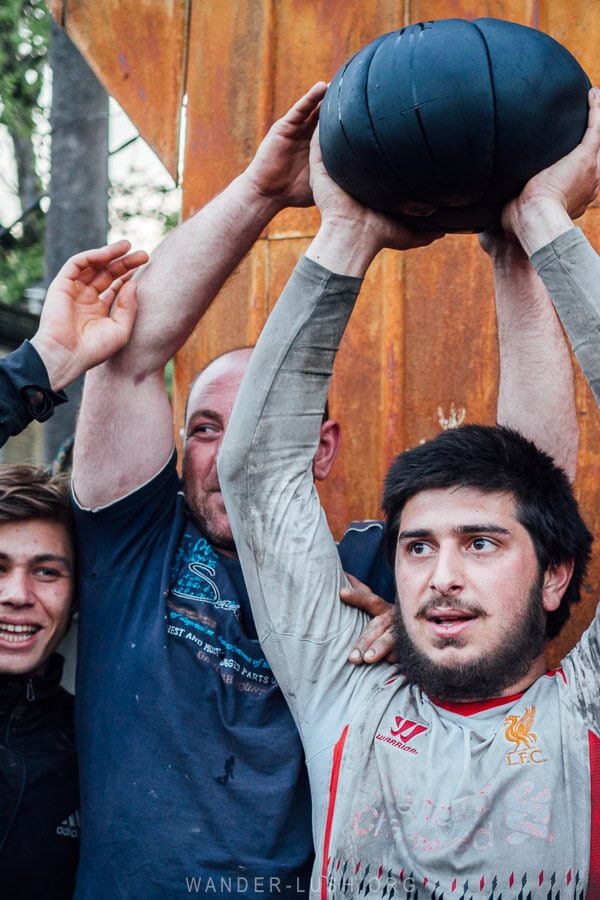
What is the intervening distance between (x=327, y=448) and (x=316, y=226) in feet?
2.79

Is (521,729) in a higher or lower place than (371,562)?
lower

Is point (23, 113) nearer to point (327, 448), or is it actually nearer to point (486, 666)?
point (327, 448)

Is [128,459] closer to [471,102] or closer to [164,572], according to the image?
[164,572]

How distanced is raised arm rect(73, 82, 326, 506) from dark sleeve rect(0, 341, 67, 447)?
0.16 m

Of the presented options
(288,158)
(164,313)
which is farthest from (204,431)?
(288,158)

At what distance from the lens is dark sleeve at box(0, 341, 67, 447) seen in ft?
8.61

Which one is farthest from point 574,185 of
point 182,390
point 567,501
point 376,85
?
point 182,390

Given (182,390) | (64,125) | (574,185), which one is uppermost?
(64,125)

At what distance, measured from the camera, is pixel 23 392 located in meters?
2.67

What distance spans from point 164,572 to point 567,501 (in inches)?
43.9

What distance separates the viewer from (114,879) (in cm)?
246

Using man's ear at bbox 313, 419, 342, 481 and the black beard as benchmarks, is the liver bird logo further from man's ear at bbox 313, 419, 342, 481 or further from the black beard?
man's ear at bbox 313, 419, 342, 481

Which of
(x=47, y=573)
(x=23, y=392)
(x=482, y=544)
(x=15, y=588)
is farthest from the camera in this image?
(x=47, y=573)
